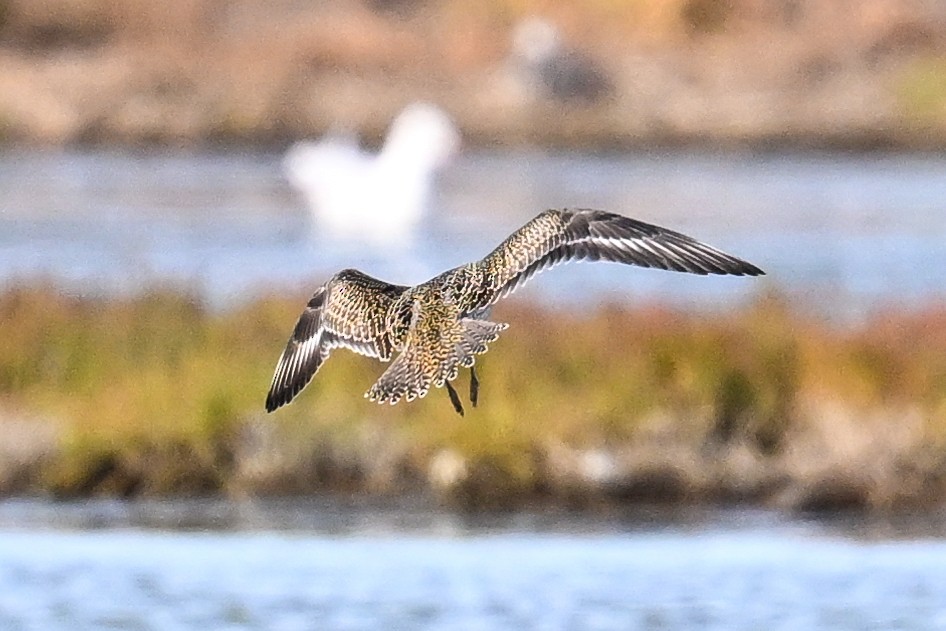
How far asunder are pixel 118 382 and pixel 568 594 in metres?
3.32

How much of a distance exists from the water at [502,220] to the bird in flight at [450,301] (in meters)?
6.25

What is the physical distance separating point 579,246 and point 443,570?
3835 mm

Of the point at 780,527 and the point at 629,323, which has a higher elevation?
the point at 629,323

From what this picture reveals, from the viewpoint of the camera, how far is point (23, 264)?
2555 centimetres

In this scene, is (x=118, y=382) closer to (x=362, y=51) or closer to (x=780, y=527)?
(x=780, y=527)

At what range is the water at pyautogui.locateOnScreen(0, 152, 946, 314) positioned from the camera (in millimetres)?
22500

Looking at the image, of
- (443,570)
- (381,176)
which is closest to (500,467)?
(443,570)

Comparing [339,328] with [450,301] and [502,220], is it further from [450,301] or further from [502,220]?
[502,220]

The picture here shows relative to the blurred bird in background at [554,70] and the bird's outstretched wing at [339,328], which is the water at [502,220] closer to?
the blurred bird in background at [554,70]

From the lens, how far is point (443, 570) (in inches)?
523

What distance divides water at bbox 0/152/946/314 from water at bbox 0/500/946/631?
283cm

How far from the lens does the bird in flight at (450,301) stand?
9289mm

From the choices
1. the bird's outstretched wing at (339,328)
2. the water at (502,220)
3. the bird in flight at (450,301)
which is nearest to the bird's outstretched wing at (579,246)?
the bird in flight at (450,301)

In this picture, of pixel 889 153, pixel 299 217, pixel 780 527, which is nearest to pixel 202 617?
pixel 780 527
